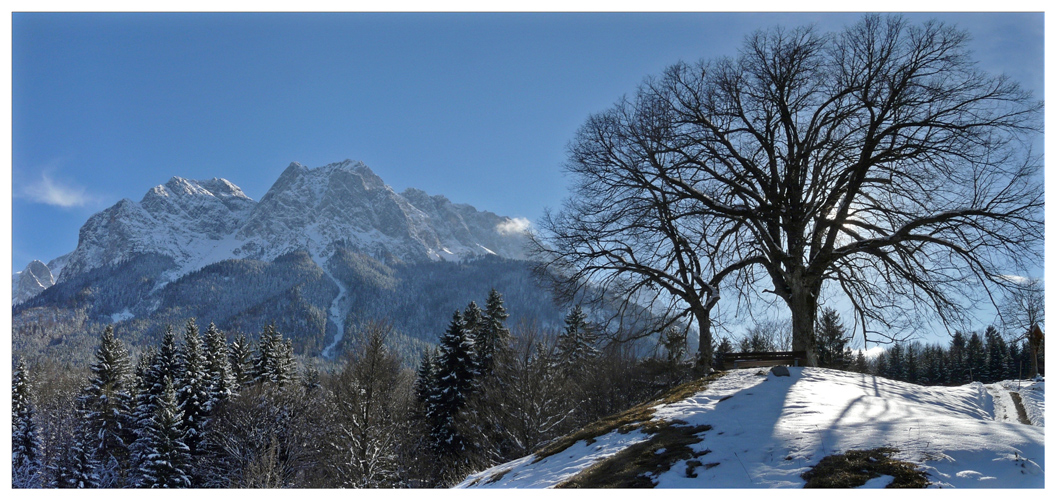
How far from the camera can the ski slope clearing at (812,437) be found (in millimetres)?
4730

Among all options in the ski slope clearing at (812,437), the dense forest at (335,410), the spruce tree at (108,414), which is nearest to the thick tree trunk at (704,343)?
the dense forest at (335,410)

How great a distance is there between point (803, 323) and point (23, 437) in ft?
158

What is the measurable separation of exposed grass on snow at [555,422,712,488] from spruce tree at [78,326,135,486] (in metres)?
40.6

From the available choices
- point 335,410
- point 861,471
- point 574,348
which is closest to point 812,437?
point 861,471

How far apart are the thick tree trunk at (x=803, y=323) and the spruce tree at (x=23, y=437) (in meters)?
44.2

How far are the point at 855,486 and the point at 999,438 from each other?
64.6 inches

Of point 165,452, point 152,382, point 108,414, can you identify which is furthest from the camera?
point 152,382

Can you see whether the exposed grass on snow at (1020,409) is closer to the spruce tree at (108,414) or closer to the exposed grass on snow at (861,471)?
the exposed grass on snow at (861,471)

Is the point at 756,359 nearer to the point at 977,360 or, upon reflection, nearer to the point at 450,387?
the point at 450,387

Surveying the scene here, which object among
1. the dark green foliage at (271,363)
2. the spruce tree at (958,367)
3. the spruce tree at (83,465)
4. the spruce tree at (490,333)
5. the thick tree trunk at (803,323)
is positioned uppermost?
the thick tree trunk at (803,323)

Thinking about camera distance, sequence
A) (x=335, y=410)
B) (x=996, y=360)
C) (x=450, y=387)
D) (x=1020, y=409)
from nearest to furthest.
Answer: (x=1020, y=409) < (x=335, y=410) < (x=450, y=387) < (x=996, y=360)

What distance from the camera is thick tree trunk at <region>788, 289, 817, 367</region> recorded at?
40.5ft

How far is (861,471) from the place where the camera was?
4773 millimetres

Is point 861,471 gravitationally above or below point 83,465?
above
